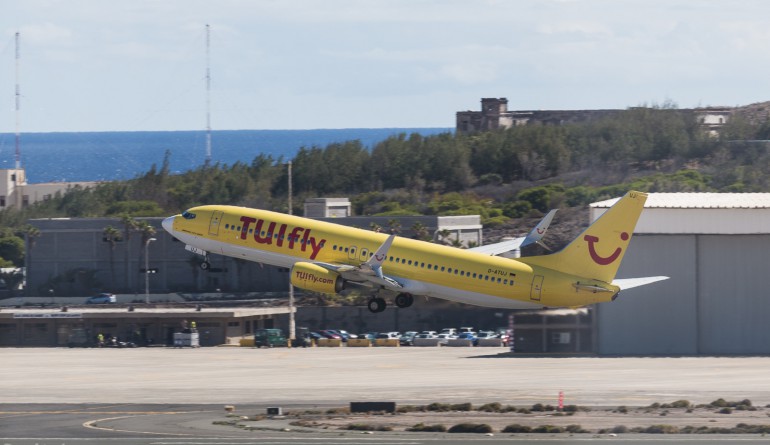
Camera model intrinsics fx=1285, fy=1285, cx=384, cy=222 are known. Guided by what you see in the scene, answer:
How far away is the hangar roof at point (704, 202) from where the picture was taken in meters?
100

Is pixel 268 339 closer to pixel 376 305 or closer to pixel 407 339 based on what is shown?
pixel 407 339

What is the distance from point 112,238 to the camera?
513ft

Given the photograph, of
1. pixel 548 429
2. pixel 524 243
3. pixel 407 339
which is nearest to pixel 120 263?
pixel 407 339

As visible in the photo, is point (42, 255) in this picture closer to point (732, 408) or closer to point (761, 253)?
point (761, 253)

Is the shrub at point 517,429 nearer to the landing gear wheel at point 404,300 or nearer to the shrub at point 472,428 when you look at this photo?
the shrub at point 472,428

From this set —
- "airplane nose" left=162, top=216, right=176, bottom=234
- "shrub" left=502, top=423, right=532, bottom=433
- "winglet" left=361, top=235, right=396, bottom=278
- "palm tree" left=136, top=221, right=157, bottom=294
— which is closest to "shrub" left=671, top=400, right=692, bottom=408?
"shrub" left=502, top=423, right=532, bottom=433

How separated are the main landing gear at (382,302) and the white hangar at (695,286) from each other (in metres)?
19.7

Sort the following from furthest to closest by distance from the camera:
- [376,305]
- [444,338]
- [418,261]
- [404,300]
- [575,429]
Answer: [444,338] < [404,300] < [418,261] < [376,305] < [575,429]

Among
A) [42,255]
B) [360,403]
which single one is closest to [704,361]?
[360,403]

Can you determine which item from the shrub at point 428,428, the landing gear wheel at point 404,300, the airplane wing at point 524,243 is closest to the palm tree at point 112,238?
the airplane wing at point 524,243

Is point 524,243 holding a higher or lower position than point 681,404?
higher

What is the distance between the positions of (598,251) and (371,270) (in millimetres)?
15115

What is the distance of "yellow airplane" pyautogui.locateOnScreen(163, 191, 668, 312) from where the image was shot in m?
83.2

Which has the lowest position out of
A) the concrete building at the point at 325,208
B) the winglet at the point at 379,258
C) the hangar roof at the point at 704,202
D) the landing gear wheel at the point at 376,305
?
the landing gear wheel at the point at 376,305
